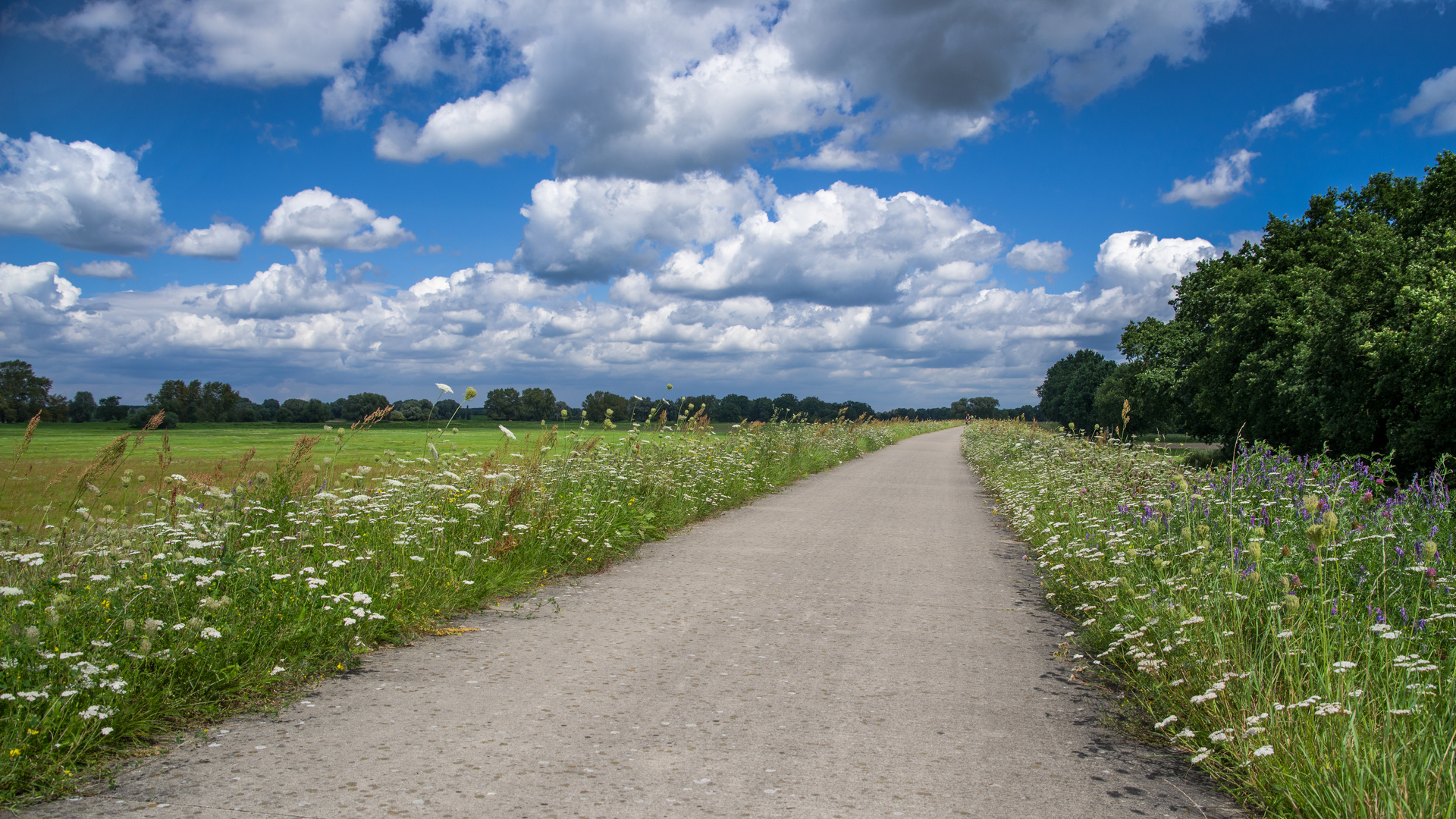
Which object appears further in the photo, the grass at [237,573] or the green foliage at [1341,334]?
the green foliage at [1341,334]

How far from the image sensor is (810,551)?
26.4ft

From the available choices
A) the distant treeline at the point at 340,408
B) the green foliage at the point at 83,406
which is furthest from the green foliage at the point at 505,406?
the green foliage at the point at 83,406

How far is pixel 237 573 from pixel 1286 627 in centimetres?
557

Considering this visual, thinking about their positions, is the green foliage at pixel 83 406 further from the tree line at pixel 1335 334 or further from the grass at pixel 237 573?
the tree line at pixel 1335 334

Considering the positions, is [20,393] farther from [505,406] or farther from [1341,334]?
[1341,334]

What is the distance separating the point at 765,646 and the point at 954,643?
4.03ft

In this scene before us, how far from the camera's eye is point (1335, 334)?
14.7m

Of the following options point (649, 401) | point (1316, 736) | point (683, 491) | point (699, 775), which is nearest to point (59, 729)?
point (699, 775)

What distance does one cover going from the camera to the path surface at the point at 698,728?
276 centimetres

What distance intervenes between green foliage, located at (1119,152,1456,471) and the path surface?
16.3 ft

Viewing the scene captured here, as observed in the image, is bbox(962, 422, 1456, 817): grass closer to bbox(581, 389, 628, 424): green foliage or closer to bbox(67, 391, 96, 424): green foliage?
bbox(581, 389, 628, 424): green foliage

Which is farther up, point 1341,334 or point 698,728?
point 1341,334

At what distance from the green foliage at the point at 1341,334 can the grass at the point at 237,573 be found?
7.29 m

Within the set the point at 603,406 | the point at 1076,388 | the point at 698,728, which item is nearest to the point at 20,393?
the point at 603,406
